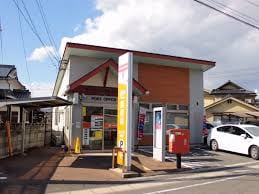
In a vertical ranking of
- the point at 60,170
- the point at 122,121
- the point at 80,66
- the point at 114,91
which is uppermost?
the point at 80,66

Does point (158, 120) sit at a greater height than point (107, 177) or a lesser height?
greater

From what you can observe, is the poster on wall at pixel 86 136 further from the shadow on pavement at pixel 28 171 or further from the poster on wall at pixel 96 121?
the shadow on pavement at pixel 28 171

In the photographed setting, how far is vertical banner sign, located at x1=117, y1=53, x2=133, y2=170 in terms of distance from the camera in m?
14.0

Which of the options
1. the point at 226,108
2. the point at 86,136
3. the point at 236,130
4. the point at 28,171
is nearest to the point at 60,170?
the point at 28,171

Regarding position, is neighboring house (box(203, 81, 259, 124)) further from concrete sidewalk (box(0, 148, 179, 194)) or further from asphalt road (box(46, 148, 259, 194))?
concrete sidewalk (box(0, 148, 179, 194))

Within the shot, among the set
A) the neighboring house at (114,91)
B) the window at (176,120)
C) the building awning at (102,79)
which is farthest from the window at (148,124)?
the building awning at (102,79)

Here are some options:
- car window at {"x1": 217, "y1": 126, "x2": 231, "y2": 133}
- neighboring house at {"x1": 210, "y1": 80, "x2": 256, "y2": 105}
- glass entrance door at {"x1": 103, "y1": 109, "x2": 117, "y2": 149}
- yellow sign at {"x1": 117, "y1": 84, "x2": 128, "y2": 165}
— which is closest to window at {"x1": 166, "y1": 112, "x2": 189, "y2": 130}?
car window at {"x1": 217, "y1": 126, "x2": 231, "y2": 133}

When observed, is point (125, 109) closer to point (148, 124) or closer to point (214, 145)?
point (214, 145)

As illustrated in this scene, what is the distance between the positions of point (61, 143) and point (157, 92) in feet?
22.3

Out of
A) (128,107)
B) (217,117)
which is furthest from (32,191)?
(217,117)

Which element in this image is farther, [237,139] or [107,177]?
[237,139]

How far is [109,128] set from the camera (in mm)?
21266

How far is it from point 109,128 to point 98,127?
2.21 ft

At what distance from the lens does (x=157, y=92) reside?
963 inches
